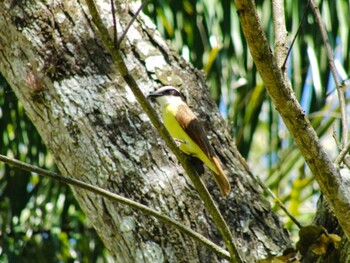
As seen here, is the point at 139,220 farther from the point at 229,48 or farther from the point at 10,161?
the point at 229,48

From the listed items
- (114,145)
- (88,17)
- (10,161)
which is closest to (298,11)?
(88,17)

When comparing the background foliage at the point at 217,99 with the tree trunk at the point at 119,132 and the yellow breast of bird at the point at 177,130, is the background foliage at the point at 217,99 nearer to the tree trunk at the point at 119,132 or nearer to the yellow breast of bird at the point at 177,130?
the yellow breast of bird at the point at 177,130

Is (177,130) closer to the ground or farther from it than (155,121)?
farther from it

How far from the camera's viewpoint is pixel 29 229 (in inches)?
159

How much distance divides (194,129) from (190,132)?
10 centimetres

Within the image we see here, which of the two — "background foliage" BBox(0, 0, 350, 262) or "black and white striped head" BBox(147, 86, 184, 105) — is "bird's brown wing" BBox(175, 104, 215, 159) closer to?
"black and white striped head" BBox(147, 86, 184, 105)

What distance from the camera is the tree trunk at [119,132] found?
96.6 inches

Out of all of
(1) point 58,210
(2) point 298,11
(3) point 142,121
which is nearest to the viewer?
(3) point 142,121

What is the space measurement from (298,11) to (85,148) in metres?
1.75

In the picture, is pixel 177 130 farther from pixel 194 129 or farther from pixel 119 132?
pixel 119 132

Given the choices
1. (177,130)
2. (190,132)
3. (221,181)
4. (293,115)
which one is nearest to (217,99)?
(177,130)

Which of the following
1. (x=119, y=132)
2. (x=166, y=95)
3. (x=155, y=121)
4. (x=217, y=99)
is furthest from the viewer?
(x=217, y=99)

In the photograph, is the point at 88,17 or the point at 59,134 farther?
the point at 88,17

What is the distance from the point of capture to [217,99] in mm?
4129
